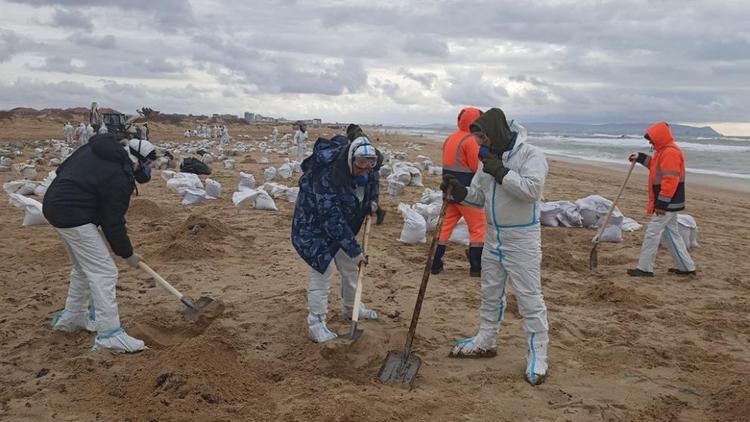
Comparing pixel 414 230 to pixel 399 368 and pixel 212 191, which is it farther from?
pixel 212 191

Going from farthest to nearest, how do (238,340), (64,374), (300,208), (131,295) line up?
(131,295)
(238,340)
(300,208)
(64,374)

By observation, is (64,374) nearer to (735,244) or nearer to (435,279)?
(435,279)

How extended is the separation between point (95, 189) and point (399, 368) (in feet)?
7.34

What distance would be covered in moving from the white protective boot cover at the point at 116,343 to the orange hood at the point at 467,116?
3502 millimetres

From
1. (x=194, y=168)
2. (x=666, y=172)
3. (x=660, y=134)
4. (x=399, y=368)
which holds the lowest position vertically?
(x=399, y=368)

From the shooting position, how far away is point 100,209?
12.5ft

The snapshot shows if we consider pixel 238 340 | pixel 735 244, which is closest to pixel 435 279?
pixel 238 340

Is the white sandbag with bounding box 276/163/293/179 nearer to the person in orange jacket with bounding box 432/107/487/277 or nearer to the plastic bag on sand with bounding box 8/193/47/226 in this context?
the plastic bag on sand with bounding box 8/193/47/226

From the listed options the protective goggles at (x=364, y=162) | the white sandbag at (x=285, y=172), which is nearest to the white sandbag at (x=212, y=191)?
the white sandbag at (x=285, y=172)

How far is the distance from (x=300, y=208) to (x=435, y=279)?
2.34 m

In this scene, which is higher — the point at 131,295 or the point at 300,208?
the point at 300,208

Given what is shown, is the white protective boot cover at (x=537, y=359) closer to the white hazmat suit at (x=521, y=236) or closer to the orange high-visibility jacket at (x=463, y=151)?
the white hazmat suit at (x=521, y=236)

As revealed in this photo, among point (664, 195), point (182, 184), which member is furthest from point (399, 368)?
point (182, 184)

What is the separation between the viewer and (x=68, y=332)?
4.30 m
